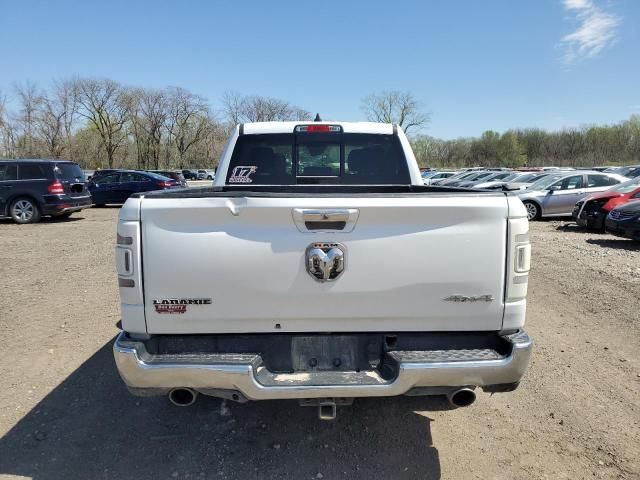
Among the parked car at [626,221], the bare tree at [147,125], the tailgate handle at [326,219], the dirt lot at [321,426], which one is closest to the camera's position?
the tailgate handle at [326,219]

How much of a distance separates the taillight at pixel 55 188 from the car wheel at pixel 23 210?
2.28 ft

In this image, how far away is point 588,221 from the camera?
12336mm

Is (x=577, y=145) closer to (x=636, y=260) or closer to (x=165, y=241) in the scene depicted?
(x=636, y=260)

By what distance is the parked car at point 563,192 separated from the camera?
15023mm

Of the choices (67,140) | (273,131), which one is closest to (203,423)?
(273,131)

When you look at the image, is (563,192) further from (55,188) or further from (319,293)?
(55,188)

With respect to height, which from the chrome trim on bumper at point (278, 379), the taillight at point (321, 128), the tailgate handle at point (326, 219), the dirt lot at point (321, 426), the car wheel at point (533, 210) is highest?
the taillight at point (321, 128)

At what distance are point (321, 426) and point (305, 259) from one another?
1518 mm

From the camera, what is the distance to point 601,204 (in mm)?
12070

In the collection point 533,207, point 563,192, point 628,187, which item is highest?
point 628,187

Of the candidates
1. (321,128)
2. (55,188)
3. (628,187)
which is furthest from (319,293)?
(55,188)

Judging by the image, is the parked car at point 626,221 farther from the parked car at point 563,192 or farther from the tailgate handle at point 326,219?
the tailgate handle at point 326,219

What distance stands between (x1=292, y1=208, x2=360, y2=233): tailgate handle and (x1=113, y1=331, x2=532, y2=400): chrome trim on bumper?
0.77m

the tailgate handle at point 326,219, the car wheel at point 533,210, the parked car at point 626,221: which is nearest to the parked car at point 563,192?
the car wheel at point 533,210
